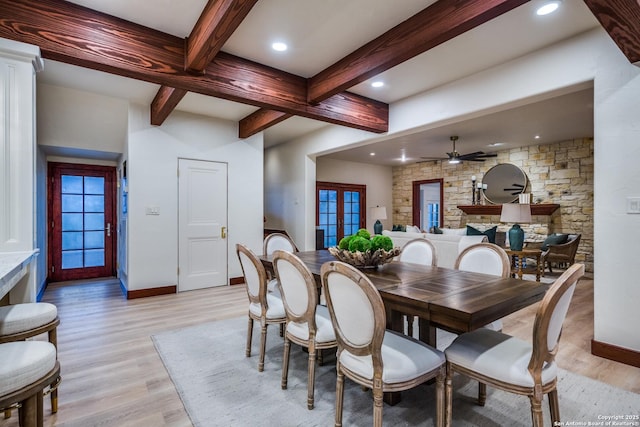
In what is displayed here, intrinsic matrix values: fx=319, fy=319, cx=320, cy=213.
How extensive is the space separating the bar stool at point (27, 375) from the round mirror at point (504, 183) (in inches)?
300

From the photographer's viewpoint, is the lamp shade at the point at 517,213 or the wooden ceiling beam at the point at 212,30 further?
the lamp shade at the point at 517,213

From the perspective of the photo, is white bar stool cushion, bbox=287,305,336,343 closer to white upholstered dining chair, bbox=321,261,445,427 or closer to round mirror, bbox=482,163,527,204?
white upholstered dining chair, bbox=321,261,445,427

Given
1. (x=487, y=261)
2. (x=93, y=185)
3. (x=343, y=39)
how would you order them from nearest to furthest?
1. (x=487, y=261)
2. (x=343, y=39)
3. (x=93, y=185)

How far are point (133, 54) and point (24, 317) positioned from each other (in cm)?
196

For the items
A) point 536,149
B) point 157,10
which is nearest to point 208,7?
point 157,10

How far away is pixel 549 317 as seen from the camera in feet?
4.41

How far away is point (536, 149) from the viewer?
6.51 meters

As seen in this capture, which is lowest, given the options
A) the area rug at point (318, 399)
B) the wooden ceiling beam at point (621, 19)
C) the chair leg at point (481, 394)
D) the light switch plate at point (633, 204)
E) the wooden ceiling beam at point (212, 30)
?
the area rug at point (318, 399)

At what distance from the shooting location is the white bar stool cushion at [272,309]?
2.36 meters

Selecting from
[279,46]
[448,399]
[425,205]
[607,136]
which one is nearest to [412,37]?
[279,46]

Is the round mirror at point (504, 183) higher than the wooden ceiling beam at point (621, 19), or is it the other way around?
the wooden ceiling beam at point (621, 19)

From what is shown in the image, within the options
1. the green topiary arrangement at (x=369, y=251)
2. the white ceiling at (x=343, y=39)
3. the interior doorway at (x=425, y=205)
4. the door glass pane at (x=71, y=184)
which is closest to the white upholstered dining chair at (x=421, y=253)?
the green topiary arrangement at (x=369, y=251)

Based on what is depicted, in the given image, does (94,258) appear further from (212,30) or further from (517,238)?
(517,238)

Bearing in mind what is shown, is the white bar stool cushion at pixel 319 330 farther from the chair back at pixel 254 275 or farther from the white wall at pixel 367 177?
the white wall at pixel 367 177
